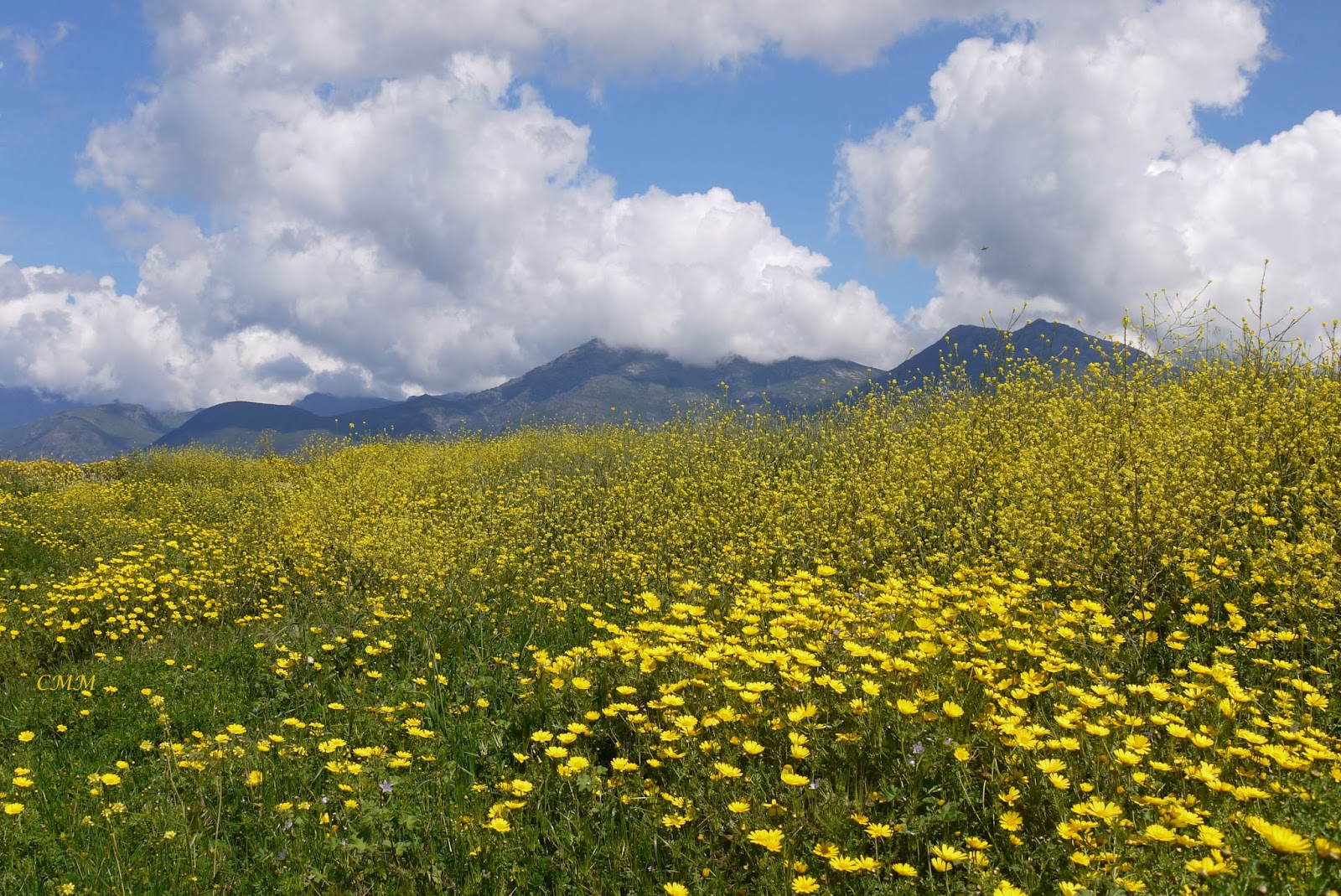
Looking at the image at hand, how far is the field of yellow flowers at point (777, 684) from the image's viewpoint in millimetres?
2389

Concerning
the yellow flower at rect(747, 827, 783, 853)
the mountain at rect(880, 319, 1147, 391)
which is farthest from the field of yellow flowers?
the mountain at rect(880, 319, 1147, 391)

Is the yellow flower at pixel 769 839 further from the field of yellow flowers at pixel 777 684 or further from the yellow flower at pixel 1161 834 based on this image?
the yellow flower at pixel 1161 834

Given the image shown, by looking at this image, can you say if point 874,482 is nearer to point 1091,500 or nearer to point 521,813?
point 1091,500

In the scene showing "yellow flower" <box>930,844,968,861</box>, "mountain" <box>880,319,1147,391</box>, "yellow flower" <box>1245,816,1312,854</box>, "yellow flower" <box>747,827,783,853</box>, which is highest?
"mountain" <box>880,319,1147,391</box>

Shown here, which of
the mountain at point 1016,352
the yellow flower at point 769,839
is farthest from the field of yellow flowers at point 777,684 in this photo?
the mountain at point 1016,352

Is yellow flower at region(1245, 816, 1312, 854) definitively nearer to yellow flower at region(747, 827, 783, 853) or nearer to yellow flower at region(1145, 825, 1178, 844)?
yellow flower at region(1145, 825, 1178, 844)

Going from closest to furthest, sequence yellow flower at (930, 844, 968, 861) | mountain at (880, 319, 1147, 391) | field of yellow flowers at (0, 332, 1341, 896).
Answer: yellow flower at (930, 844, 968, 861), field of yellow flowers at (0, 332, 1341, 896), mountain at (880, 319, 1147, 391)

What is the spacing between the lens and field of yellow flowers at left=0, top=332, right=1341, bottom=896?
2.39 meters

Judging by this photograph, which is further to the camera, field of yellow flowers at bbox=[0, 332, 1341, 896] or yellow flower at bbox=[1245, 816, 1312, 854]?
field of yellow flowers at bbox=[0, 332, 1341, 896]

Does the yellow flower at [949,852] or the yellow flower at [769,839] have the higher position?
the yellow flower at [769,839]

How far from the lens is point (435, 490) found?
11391 millimetres

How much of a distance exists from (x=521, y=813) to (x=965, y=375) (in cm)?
835

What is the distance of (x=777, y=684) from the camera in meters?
A: 3.02

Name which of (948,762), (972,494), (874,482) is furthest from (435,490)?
(948,762)
